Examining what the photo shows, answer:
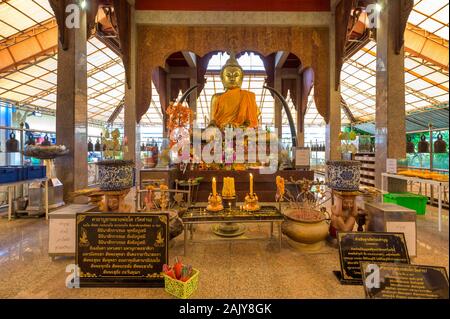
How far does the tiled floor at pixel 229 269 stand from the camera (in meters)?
1.90

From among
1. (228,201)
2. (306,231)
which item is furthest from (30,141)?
(306,231)

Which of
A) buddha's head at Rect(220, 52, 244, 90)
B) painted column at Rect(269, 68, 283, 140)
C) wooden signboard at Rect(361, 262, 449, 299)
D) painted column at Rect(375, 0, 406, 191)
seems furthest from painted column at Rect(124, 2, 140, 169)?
painted column at Rect(269, 68, 283, 140)

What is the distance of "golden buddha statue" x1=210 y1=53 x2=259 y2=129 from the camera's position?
636cm

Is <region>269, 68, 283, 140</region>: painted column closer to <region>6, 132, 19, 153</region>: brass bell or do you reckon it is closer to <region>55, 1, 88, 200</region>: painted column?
<region>55, 1, 88, 200</region>: painted column

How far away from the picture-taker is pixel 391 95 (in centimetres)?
406

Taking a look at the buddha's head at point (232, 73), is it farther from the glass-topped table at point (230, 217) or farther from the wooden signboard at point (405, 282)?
the wooden signboard at point (405, 282)

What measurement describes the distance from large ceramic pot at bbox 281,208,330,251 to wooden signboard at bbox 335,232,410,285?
560 millimetres

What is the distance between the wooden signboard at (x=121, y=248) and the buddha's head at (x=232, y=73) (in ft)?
17.2

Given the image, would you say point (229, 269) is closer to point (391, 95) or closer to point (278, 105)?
point (391, 95)

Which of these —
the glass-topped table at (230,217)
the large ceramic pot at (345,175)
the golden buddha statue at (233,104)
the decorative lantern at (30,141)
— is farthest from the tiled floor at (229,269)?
the golden buddha statue at (233,104)

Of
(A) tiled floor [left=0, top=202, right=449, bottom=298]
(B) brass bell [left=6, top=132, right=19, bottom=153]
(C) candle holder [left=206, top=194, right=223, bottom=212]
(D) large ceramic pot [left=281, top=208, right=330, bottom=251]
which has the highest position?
(B) brass bell [left=6, top=132, right=19, bottom=153]

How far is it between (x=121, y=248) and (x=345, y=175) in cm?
234

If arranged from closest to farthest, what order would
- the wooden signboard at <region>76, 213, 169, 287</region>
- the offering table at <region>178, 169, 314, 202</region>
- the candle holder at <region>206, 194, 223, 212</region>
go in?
1. the wooden signboard at <region>76, 213, 169, 287</region>
2. the candle holder at <region>206, 194, 223, 212</region>
3. the offering table at <region>178, 169, 314, 202</region>
